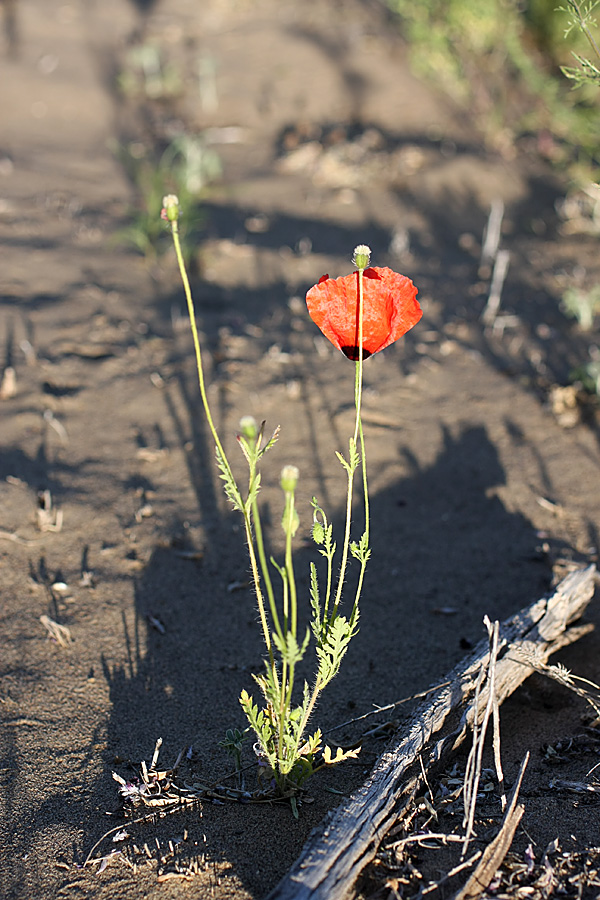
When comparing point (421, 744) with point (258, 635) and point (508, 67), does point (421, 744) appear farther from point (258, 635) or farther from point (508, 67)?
point (508, 67)

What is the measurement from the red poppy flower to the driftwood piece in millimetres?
837

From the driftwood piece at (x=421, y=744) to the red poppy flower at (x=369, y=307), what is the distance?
0.84 metres

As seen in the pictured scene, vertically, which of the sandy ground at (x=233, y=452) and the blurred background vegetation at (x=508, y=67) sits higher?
the blurred background vegetation at (x=508, y=67)

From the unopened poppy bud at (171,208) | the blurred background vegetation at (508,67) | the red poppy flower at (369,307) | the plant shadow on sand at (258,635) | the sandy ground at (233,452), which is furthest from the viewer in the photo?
the blurred background vegetation at (508,67)

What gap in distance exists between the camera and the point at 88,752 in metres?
2.01

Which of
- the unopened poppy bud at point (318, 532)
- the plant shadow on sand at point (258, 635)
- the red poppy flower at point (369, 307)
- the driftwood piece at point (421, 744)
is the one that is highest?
the red poppy flower at point (369, 307)

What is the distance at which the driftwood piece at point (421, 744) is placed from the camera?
152 centimetres

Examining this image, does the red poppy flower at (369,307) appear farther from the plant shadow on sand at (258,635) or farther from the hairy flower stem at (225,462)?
the plant shadow on sand at (258,635)

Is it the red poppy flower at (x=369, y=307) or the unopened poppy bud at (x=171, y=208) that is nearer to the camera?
the unopened poppy bud at (x=171, y=208)

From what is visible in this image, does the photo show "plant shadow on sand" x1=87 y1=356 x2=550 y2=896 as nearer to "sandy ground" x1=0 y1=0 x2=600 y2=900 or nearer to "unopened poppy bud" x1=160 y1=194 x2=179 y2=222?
"sandy ground" x1=0 y1=0 x2=600 y2=900

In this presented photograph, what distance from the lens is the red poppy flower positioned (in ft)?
5.24

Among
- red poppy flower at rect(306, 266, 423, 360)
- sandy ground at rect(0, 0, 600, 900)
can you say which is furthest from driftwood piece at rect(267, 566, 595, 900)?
red poppy flower at rect(306, 266, 423, 360)

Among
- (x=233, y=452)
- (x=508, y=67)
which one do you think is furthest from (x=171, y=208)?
(x=508, y=67)

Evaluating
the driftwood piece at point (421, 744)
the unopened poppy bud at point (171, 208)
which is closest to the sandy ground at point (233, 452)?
the driftwood piece at point (421, 744)
